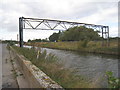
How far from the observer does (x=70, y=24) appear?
83.0ft

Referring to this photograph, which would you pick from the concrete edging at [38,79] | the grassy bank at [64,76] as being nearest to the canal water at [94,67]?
the grassy bank at [64,76]

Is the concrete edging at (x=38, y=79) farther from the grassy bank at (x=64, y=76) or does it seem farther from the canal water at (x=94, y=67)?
the canal water at (x=94, y=67)

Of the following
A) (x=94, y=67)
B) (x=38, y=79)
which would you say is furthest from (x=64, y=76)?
(x=94, y=67)

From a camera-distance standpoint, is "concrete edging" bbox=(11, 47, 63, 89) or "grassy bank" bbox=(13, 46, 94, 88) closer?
"concrete edging" bbox=(11, 47, 63, 89)

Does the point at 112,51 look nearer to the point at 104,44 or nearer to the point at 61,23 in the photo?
the point at 104,44

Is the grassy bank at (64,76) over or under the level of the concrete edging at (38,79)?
under

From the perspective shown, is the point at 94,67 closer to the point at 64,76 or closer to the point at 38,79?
the point at 64,76

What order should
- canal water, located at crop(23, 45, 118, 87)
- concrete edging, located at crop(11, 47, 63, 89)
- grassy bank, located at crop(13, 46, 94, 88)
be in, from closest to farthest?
1. concrete edging, located at crop(11, 47, 63, 89)
2. grassy bank, located at crop(13, 46, 94, 88)
3. canal water, located at crop(23, 45, 118, 87)

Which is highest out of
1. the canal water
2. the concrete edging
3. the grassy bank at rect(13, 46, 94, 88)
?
the concrete edging

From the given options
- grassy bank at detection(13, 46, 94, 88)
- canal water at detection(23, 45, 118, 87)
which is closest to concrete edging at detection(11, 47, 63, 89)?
grassy bank at detection(13, 46, 94, 88)

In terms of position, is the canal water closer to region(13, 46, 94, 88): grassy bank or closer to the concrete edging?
region(13, 46, 94, 88): grassy bank

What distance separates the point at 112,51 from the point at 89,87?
54.2 ft

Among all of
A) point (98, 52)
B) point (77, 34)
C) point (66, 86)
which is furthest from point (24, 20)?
point (77, 34)

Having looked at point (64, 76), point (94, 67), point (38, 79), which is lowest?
point (94, 67)
